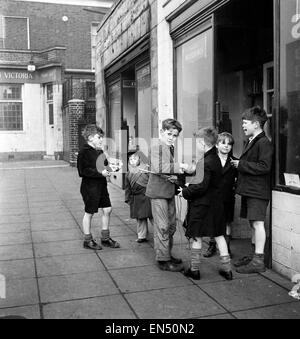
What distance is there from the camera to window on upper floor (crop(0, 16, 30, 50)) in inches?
970

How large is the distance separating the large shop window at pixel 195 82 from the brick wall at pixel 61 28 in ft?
63.1

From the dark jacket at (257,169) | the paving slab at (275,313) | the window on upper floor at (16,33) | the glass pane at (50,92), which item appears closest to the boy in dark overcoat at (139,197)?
the dark jacket at (257,169)

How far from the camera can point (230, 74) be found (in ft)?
24.1

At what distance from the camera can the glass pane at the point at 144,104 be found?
29.1ft

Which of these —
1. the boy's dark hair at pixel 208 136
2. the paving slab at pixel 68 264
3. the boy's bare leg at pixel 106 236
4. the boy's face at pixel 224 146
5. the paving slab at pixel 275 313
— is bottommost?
the paving slab at pixel 275 313

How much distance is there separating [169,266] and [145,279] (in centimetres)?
40

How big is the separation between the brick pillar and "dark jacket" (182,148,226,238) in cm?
1418

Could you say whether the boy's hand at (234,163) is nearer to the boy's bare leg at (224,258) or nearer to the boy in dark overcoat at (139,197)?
the boy's bare leg at (224,258)

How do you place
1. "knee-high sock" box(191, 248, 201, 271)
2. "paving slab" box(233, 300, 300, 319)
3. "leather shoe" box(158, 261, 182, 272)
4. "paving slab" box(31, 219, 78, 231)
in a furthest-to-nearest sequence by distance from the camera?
"paving slab" box(31, 219, 78, 231) → "leather shoe" box(158, 261, 182, 272) → "knee-high sock" box(191, 248, 201, 271) → "paving slab" box(233, 300, 300, 319)

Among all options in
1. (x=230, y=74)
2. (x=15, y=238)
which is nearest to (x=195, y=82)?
(x=230, y=74)

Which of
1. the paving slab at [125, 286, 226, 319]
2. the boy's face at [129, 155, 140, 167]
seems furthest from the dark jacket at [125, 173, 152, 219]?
the paving slab at [125, 286, 226, 319]

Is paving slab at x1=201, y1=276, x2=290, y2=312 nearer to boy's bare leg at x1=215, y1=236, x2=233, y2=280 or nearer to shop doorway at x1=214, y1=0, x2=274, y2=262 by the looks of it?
boy's bare leg at x1=215, y1=236, x2=233, y2=280

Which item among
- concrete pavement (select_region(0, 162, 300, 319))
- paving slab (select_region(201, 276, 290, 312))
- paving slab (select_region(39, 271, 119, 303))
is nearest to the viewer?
concrete pavement (select_region(0, 162, 300, 319))

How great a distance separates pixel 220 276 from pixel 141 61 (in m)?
5.65
